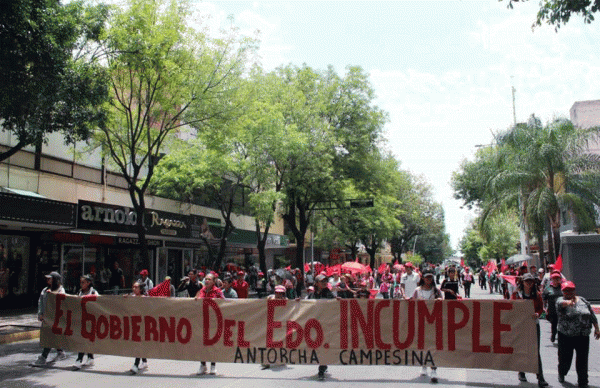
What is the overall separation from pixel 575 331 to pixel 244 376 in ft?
16.9

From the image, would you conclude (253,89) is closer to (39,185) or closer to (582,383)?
(39,185)

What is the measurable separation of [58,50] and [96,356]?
6.85 m

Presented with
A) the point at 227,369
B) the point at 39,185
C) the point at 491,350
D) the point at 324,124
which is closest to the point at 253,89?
the point at 39,185

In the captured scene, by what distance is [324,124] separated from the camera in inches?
1199

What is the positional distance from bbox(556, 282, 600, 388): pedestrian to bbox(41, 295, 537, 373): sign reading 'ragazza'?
44cm

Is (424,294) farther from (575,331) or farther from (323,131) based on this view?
(323,131)

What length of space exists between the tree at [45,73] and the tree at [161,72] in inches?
61.0

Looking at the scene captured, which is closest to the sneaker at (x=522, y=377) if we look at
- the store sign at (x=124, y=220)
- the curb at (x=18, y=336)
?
the curb at (x=18, y=336)

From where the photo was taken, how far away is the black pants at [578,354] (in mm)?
7973

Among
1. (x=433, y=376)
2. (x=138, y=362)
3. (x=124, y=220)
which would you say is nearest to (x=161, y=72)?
(x=124, y=220)

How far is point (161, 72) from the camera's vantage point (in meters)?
Answer: 17.1

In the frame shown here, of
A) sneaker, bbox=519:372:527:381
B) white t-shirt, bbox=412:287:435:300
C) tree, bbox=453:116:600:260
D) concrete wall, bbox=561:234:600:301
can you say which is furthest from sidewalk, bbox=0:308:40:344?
tree, bbox=453:116:600:260

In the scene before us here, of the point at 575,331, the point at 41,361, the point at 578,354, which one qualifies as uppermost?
the point at 575,331

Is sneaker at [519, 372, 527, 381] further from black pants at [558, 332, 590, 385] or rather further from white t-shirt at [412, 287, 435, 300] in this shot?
white t-shirt at [412, 287, 435, 300]
